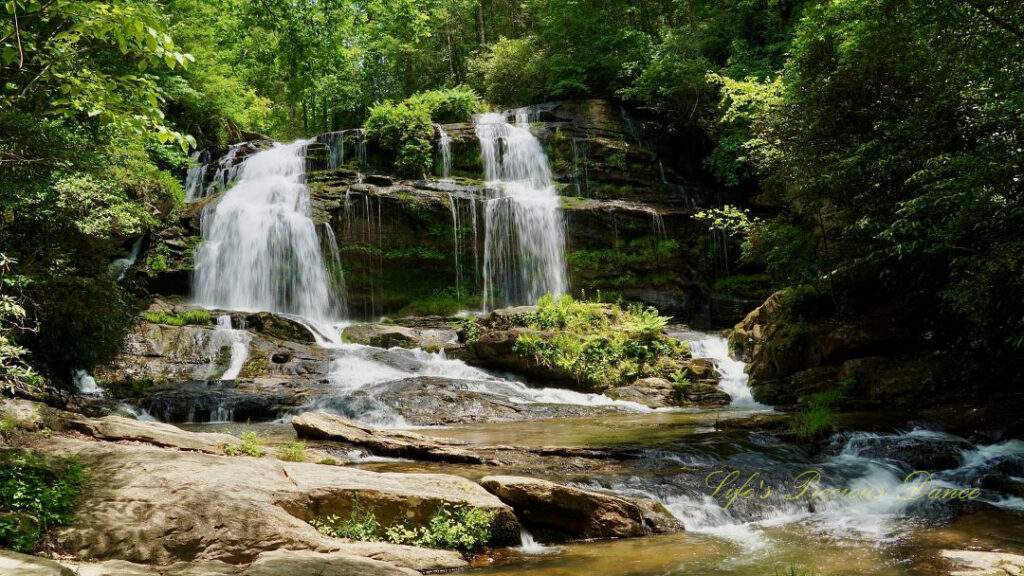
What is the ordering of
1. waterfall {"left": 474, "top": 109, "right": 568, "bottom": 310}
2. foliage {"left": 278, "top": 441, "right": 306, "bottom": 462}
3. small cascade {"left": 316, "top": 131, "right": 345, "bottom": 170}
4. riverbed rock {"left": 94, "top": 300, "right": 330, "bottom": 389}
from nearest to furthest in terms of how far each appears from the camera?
foliage {"left": 278, "top": 441, "right": 306, "bottom": 462}
riverbed rock {"left": 94, "top": 300, "right": 330, "bottom": 389}
waterfall {"left": 474, "top": 109, "right": 568, "bottom": 310}
small cascade {"left": 316, "top": 131, "right": 345, "bottom": 170}

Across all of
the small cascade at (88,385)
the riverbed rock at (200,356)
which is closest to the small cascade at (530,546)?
the riverbed rock at (200,356)

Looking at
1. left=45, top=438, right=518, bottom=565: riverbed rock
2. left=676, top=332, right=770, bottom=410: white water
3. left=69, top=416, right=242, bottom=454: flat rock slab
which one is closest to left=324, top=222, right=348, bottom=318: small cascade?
left=676, top=332, right=770, bottom=410: white water

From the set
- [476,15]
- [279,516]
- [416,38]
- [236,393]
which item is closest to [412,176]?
[236,393]

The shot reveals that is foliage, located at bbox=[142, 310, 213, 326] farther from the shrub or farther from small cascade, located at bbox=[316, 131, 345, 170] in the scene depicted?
the shrub

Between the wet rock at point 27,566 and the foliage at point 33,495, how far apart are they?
2.19ft

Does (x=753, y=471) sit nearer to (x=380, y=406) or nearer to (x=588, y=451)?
(x=588, y=451)

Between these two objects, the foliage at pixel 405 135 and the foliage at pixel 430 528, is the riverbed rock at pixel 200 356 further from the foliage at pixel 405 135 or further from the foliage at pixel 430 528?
the foliage at pixel 405 135

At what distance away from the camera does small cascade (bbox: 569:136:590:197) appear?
2370 cm

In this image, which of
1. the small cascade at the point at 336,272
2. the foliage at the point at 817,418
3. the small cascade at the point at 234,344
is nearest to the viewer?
the foliage at the point at 817,418

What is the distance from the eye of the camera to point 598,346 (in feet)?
47.7

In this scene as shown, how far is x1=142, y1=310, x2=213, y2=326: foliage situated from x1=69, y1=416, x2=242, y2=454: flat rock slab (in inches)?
392

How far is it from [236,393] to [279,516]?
8.19 meters

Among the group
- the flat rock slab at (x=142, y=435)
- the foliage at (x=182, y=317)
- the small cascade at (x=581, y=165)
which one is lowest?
the flat rock slab at (x=142, y=435)

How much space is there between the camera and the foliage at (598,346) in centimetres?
1405
